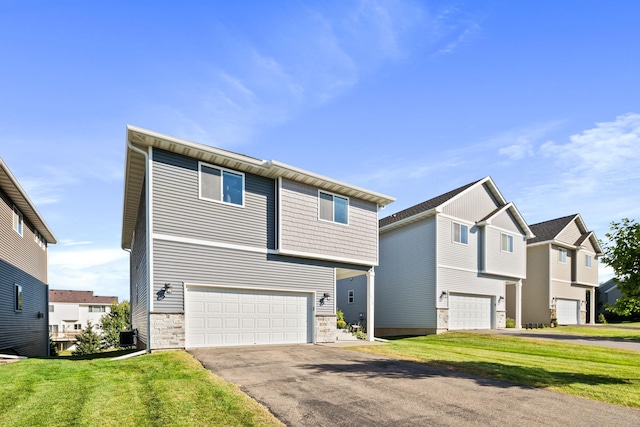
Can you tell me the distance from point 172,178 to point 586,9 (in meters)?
12.5

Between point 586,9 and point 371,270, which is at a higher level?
point 586,9

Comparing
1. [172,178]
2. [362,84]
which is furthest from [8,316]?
[362,84]

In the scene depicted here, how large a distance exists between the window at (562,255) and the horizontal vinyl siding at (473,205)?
9896mm

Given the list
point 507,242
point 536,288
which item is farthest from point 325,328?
point 536,288

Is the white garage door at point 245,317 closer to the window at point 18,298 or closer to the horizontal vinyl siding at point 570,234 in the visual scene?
the window at point 18,298

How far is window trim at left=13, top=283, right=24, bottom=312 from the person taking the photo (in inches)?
704

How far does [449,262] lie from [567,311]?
Result: 16.7 metres

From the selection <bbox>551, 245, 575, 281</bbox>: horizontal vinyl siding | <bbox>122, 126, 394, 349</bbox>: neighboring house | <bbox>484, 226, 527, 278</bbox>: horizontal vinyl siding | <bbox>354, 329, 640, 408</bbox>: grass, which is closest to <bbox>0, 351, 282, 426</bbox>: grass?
<bbox>122, 126, 394, 349</bbox>: neighboring house

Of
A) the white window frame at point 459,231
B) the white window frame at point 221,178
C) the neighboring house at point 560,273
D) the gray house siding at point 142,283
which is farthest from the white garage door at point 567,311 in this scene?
the gray house siding at point 142,283

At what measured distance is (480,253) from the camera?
25266mm

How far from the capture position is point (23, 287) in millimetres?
19547

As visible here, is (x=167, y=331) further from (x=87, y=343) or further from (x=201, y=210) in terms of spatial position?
(x=87, y=343)

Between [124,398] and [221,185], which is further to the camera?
[221,185]

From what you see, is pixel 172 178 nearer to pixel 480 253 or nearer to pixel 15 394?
pixel 15 394
